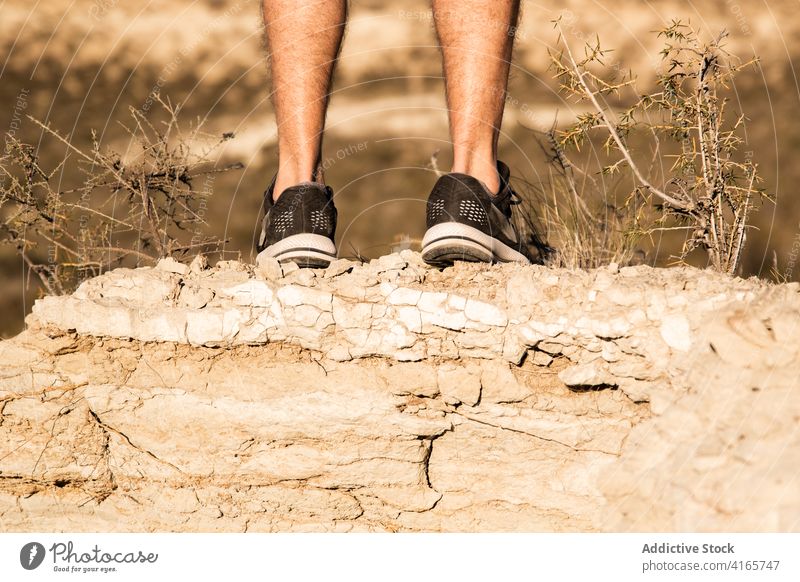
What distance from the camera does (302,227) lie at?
2.32 metres

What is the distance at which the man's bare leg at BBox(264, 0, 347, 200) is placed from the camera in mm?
2379

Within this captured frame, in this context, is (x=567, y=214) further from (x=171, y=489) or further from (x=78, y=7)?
(x=78, y=7)

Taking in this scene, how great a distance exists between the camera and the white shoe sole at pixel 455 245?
7.06 ft

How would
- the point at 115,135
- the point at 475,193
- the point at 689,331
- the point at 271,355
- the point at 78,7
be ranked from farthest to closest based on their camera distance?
the point at 115,135 → the point at 78,7 → the point at 475,193 → the point at 271,355 → the point at 689,331

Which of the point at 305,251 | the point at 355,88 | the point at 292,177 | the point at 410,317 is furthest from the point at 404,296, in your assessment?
the point at 355,88

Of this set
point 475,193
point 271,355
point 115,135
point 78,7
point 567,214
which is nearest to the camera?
point 271,355

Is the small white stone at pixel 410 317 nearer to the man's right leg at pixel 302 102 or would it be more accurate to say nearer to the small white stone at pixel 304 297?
the small white stone at pixel 304 297

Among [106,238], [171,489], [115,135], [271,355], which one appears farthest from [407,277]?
[115,135]

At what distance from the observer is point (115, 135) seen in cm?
543

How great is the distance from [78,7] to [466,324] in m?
4.04

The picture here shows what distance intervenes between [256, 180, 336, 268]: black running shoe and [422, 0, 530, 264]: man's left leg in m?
0.31

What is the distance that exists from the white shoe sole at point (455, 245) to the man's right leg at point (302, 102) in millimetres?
314

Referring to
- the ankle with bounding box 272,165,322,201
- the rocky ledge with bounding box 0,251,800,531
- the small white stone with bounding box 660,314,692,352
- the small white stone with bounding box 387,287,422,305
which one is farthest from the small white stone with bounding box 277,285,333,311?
the small white stone with bounding box 660,314,692,352

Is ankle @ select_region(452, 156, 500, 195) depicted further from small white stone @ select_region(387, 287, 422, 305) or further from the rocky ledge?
small white stone @ select_region(387, 287, 422, 305)
